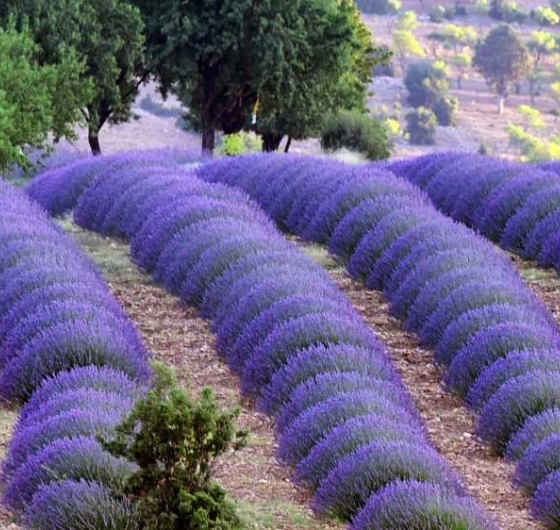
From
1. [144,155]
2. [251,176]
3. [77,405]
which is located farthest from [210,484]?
[144,155]

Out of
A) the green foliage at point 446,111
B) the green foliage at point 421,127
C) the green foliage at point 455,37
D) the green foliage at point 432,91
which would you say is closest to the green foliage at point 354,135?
the green foliage at point 421,127

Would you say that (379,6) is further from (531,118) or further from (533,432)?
(533,432)

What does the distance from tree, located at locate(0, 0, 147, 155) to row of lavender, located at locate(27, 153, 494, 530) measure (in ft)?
57.2

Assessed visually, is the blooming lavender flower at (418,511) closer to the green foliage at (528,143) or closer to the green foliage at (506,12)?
the green foliage at (528,143)

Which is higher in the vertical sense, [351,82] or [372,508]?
[372,508]

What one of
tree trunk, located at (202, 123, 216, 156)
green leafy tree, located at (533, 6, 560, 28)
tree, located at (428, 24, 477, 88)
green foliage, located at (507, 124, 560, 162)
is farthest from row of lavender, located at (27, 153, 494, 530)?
green leafy tree, located at (533, 6, 560, 28)

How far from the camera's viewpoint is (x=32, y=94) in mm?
24656

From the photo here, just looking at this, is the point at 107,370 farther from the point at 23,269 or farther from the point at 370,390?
the point at 23,269

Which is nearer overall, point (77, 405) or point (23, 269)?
point (77, 405)

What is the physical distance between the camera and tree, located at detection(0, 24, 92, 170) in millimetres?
23516

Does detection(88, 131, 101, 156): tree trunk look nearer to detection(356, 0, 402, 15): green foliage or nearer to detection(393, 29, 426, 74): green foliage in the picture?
detection(393, 29, 426, 74): green foliage

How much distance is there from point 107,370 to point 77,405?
735 mm

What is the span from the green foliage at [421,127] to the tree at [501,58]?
13739mm

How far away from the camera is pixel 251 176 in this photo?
1429 cm
